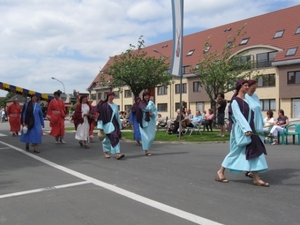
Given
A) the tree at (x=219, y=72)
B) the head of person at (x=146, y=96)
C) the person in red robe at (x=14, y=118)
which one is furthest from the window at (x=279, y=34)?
the head of person at (x=146, y=96)

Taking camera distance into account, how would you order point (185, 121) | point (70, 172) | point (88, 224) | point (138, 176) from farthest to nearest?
point (185, 121)
point (70, 172)
point (138, 176)
point (88, 224)

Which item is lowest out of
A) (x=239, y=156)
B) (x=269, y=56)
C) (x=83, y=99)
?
(x=239, y=156)

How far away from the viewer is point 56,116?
14.7 metres

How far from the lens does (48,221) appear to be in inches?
185

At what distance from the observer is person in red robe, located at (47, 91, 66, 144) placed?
47.4ft

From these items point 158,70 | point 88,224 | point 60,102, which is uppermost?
point 158,70

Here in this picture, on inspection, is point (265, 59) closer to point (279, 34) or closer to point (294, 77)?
point (279, 34)

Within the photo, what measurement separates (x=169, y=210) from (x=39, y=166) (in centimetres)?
480

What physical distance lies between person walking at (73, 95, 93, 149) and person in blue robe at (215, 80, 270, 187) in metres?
7.15

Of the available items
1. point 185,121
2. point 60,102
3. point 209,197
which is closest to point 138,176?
point 209,197

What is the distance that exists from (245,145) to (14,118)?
15.6 m

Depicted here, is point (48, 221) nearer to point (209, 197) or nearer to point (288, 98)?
point (209, 197)

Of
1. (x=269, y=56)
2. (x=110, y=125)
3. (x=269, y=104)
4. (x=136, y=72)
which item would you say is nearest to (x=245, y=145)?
(x=110, y=125)

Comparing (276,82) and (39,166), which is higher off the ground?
(276,82)
